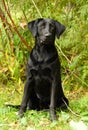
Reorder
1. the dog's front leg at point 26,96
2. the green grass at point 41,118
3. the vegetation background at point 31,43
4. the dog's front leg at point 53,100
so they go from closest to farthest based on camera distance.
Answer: the green grass at point 41,118, the dog's front leg at point 53,100, the dog's front leg at point 26,96, the vegetation background at point 31,43

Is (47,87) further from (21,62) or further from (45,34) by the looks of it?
(21,62)

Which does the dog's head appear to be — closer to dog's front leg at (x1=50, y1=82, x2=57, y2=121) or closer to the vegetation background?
dog's front leg at (x1=50, y1=82, x2=57, y2=121)

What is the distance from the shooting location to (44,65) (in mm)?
3488

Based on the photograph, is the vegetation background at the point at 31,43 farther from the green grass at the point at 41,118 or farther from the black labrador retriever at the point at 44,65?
the black labrador retriever at the point at 44,65

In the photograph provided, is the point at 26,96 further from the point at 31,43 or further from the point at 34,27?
the point at 31,43

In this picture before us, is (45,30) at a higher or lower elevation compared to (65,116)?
higher

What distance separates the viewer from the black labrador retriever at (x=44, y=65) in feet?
11.5

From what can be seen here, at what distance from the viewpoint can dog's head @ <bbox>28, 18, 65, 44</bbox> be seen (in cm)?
→ 341

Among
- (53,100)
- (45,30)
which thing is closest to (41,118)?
(53,100)

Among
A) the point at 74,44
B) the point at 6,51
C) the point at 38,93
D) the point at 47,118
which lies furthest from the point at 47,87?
the point at 6,51

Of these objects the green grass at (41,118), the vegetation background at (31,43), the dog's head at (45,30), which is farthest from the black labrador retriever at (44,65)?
the vegetation background at (31,43)

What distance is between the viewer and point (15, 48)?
5336 millimetres

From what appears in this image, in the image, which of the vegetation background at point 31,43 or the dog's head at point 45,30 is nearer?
the dog's head at point 45,30

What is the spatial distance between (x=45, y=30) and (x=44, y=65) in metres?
0.43
